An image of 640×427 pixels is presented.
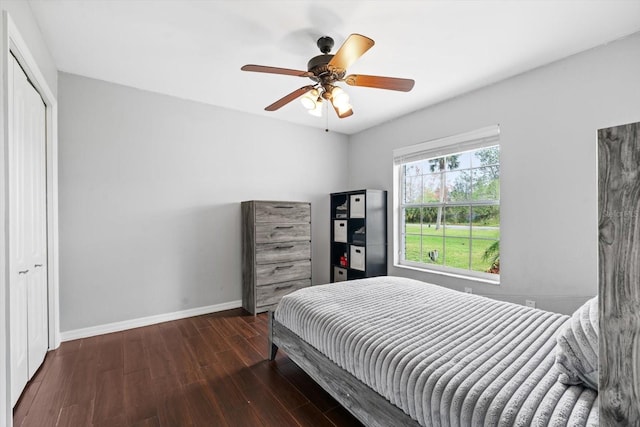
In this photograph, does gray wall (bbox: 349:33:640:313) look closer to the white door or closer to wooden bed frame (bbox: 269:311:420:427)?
wooden bed frame (bbox: 269:311:420:427)

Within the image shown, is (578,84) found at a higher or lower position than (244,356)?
higher

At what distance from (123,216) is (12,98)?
→ 1516 millimetres

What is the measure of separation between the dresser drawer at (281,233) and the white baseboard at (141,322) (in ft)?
3.11

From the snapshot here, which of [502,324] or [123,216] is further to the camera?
[123,216]

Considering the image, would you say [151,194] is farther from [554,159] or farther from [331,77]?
[554,159]

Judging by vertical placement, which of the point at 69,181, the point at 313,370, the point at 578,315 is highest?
the point at 69,181

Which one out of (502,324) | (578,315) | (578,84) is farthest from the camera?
(578,84)

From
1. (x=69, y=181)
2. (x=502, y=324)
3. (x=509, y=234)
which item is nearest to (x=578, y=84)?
(x=509, y=234)

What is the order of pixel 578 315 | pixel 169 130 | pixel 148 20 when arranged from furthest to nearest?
A: pixel 169 130
pixel 148 20
pixel 578 315

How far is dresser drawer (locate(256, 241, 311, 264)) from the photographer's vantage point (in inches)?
137

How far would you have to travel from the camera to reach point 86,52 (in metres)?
Answer: 2.40

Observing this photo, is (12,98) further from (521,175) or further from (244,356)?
(521,175)

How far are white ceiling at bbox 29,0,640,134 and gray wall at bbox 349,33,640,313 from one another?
6.8 inches

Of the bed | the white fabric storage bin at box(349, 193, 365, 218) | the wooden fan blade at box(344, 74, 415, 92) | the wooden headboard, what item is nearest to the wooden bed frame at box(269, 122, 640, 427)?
the wooden headboard
